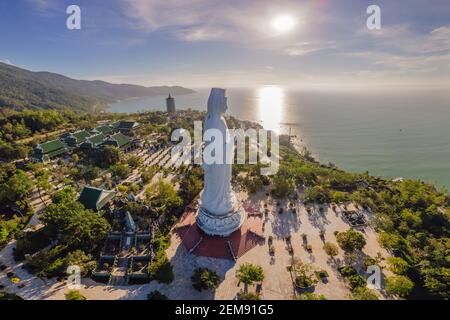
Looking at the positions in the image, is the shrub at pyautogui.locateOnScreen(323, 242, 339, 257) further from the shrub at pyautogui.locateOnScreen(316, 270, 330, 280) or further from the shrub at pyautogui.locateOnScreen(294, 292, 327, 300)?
the shrub at pyautogui.locateOnScreen(294, 292, 327, 300)

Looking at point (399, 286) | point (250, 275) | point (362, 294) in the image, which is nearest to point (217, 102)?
point (250, 275)

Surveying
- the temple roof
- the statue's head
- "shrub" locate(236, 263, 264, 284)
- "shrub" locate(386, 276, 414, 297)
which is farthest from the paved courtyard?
the temple roof

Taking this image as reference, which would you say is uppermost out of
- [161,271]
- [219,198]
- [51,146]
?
[51,146]

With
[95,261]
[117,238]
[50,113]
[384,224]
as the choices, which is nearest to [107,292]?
[95,261]

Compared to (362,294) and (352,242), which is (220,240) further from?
(352,242)

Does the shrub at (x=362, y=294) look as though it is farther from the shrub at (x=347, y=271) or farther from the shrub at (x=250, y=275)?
the shrub at (x=250, y=275)

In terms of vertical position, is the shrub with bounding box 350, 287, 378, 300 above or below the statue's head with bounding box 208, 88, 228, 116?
below
